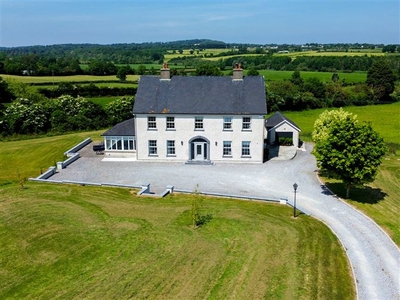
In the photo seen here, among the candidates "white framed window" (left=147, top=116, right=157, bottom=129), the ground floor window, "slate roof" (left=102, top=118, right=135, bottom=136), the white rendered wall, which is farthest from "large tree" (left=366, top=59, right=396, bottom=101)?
the ground floor window

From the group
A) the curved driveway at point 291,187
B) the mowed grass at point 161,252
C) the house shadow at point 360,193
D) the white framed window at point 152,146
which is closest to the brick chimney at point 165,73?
the white framed window at point 152,146

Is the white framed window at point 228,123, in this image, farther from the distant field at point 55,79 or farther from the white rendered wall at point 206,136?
the distant field at point 55,79

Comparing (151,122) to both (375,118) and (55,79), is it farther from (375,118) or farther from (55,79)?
(55,79)

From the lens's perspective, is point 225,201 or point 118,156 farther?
point 118,156

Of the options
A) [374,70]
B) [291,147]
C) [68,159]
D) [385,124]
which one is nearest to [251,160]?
[291,147]

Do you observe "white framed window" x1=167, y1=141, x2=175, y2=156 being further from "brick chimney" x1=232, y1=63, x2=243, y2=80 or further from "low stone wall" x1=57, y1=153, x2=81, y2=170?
"low stone wall" x1=57, y1=153, x2=81, y2=170

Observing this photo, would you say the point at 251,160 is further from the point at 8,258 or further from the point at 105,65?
the point at 105,65
